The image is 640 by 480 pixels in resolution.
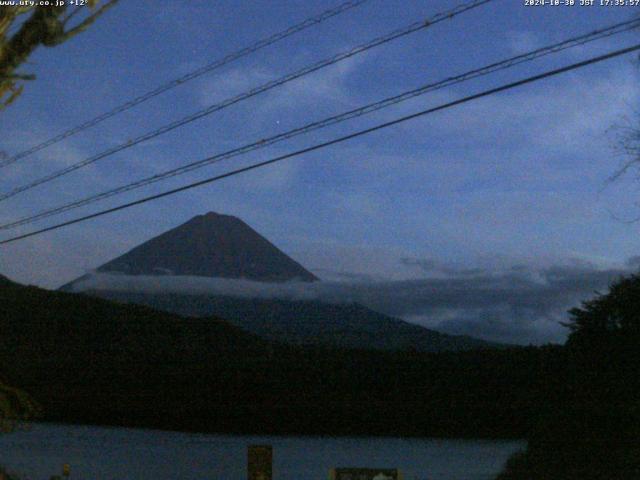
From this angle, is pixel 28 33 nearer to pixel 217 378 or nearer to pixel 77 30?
pixel 77 30

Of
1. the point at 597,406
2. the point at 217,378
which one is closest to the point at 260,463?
the point at 597,406

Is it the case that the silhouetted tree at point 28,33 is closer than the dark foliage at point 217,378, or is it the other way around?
the silhouetted tree at point 28,33

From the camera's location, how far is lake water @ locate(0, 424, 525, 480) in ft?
74.5

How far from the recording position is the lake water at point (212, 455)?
22719 mm

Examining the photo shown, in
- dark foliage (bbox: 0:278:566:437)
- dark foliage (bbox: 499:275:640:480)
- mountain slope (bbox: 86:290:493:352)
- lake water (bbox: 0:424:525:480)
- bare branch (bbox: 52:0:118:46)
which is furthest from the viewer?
mountain slope (bbox: 86:290:493:352)

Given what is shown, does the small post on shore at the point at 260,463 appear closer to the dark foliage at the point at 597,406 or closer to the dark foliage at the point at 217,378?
the dark foliage at the point at 597,406

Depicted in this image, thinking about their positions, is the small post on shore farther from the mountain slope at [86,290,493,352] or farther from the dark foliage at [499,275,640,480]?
the mountain slope at [86,290,493,352]

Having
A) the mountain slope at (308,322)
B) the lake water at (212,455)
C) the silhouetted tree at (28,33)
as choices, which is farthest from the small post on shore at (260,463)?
the mountain slope at (308,322)

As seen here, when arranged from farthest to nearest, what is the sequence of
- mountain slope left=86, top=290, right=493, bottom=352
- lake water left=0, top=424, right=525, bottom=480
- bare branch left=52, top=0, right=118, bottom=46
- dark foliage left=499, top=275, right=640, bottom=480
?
mountain slope left=86, top=290, right=493, bottom=352 → lake water left=0, top=424, right=525, bottom=480 → dark foliage left=499, top=275, right=640, bottom=480 → bare branch left=52, top=0, right=118, bottom=46

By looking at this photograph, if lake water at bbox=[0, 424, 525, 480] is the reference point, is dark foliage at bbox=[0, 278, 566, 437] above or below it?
above

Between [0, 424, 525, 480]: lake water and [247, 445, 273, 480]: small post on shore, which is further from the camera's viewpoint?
[0, 424, 525, 480]: lake water

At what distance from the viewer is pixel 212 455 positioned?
27969 mm

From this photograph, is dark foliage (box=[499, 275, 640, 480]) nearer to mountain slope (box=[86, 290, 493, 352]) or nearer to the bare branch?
the bare branch

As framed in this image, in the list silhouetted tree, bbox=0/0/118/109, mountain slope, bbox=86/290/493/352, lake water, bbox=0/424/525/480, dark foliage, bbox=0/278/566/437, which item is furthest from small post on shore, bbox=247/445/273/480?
mountain slope, bbox=86/290/493/352
